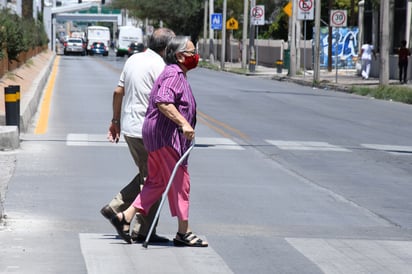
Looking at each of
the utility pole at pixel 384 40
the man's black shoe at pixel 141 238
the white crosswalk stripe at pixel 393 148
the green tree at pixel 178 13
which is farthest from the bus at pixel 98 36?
the man's black shoe at pixel 141 238

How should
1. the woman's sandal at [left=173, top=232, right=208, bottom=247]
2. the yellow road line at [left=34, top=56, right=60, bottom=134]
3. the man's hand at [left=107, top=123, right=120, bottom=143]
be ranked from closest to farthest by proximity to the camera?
1. the woman's sandal at [left=173, top=232, right=208, bottom=247]
2. the man's hand at [left=107, top=123, right=120, bottom=143]
3. the yellow road line at [left=34, top=56, right=60, bottom=134]

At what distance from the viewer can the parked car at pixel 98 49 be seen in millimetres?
109062

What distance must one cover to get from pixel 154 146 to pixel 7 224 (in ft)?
5.99

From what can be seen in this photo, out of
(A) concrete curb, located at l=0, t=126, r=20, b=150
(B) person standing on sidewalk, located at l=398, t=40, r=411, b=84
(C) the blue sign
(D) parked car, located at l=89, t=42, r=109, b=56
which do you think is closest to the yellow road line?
(A) concrete curb, located at l=0, t=126, r=20, b=150

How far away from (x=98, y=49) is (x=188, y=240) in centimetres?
10122

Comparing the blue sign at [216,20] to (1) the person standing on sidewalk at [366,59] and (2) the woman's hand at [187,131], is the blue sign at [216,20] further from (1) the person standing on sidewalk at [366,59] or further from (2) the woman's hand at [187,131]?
(2) the woman's hand at [187,131]

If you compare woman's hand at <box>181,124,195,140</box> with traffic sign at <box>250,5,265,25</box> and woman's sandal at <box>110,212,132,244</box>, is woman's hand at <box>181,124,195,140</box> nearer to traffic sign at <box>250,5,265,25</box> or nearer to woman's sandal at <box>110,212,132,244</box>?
woman's sandal at <box>110,212,132,244</box>

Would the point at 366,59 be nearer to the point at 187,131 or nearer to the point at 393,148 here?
the point at 393,148

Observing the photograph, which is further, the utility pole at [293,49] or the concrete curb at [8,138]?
the utility pole at [293,49]

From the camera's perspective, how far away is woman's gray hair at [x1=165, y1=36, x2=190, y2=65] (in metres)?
8.77

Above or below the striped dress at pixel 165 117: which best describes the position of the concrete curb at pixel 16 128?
below

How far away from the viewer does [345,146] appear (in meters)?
18.3

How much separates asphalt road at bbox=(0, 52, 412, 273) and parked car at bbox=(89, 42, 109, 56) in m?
86.2

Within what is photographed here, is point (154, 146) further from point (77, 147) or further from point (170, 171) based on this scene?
point (77, 147)
